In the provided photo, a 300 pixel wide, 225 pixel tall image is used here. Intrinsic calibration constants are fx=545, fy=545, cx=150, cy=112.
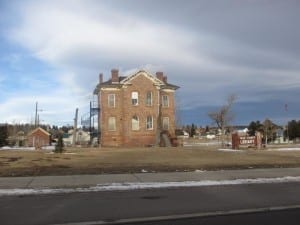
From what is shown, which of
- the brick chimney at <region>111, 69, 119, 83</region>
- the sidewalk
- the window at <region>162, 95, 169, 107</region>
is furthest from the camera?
the window at <region>162, 95, 169, 107</region>

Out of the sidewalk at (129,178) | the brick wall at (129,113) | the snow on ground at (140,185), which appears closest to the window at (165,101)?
the brick wall at (129,113)

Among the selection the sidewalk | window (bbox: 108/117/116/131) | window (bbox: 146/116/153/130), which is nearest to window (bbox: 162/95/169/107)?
window (bbox: 146/116/153/130)

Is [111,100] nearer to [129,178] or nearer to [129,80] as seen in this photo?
[129,80]

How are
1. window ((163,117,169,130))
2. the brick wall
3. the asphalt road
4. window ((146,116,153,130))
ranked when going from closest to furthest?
the asphalt road → the brick wall → window ((146,116,153,130)) → window ((163,117,169,130))

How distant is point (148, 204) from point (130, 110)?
54.6 m

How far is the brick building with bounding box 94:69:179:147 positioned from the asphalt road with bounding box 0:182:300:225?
5102 centimetres

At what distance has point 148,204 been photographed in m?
12.6

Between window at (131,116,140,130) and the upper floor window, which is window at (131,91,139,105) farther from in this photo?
the upper floor window

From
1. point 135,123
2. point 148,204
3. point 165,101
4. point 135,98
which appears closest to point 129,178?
point 148,204

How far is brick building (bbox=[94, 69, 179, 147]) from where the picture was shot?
6662cm

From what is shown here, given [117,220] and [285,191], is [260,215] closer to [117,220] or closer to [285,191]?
[117,220]

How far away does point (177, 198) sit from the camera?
13547 millimetres

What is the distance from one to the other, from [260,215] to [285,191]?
433cm

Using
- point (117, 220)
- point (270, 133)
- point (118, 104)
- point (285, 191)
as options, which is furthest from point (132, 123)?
point (117, 220)
